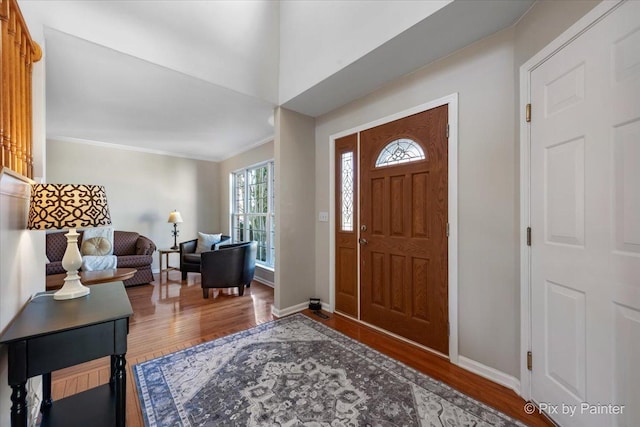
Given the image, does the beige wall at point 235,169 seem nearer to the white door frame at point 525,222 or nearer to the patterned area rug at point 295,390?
the patterned area rug at point 295,390

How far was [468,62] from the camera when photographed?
1918mm

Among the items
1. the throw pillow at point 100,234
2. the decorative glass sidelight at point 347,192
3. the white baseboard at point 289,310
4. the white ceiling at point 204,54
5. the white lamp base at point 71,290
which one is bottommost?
the white baseboard at point 289,310

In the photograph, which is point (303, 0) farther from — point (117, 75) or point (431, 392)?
point (431, 392)

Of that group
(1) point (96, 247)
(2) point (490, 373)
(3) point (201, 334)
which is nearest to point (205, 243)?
(1) point (96, 247)

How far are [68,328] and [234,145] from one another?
4.27 meters

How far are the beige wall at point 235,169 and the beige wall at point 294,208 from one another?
1.30 m

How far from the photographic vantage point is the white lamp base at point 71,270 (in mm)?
1397

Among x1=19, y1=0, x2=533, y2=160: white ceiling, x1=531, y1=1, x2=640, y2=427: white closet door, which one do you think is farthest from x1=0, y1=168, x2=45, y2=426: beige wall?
x1=531, y1=1, x2=640, y2=427: white closet door

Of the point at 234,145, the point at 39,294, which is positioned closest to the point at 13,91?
the point at 39,294

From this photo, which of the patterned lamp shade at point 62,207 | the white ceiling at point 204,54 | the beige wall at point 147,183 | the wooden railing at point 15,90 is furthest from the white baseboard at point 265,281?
the wooden railing at point 15,90

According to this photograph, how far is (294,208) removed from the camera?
9.98 ft

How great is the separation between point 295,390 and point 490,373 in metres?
1.38

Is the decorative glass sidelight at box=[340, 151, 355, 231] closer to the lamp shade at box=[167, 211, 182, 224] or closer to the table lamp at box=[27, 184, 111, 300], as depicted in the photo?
the table lamp at box=[27, 184, 111, 300]

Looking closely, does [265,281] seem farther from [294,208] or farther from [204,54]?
[204,54]
